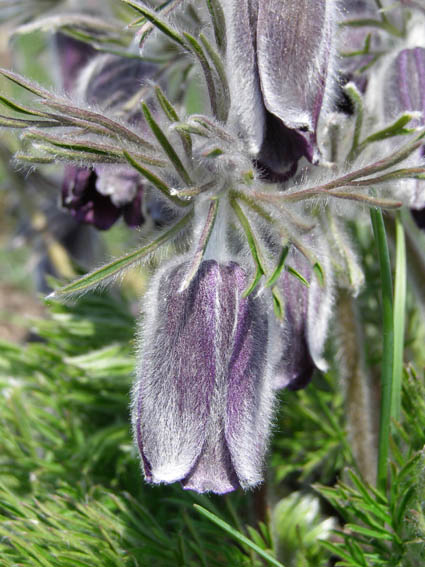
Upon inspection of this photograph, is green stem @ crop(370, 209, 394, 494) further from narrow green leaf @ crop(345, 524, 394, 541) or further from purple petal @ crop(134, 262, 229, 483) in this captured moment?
purple petal @ crop(134, 262, 229, 483)

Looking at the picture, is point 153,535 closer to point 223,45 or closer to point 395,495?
point 395,495

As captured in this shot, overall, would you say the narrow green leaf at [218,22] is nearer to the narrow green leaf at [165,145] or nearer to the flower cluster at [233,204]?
the flower cluster at [233,204]

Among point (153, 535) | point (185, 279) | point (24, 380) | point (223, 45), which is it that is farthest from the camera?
point (24, 380)

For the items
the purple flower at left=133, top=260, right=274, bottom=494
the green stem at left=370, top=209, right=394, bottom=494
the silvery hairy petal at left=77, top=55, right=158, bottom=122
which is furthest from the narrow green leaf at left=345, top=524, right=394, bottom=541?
the silvery hairy petal at left=77, top=55, right=158, bottom=122

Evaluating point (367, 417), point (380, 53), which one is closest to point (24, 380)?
point (367, 417)

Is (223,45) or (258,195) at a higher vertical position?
(223,45)

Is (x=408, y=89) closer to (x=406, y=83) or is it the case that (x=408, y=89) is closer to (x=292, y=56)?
(x=406, y=83)
